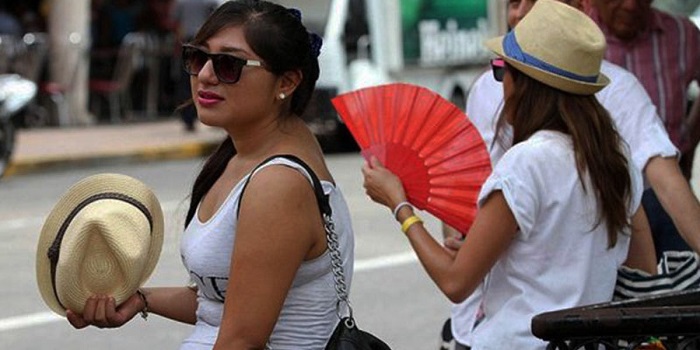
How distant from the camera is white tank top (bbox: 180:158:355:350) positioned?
11.6 ft

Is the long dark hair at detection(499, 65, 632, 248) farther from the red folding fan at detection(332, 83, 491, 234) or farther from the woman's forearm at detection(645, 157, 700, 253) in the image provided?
the woman's forearm at detection(645, 157, 700, 253)

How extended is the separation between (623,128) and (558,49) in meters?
0.94

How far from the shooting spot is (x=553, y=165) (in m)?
3.94

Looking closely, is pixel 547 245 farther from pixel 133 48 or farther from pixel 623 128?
pixel 133 48

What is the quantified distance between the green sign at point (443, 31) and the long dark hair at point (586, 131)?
1681 cm

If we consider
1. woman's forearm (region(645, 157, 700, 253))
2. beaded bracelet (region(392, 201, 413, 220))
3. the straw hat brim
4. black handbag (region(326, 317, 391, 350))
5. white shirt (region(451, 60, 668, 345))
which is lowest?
woman's forearm (region(645, 157, 700, 253))

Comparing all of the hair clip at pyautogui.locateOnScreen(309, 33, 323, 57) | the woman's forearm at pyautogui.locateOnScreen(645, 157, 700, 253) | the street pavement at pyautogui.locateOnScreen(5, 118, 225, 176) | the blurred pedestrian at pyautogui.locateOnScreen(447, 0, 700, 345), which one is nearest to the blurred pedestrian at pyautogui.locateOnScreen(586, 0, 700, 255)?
the blurred pedestrian at pyautogui.locateOnScreen(447, 0, 700, 345)

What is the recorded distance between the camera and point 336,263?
357 cm

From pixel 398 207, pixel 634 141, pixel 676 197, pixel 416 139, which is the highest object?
pixel 416 139

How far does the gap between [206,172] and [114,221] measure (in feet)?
0.83

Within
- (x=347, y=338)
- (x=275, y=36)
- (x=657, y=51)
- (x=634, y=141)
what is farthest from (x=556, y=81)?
(x=657, y=51)

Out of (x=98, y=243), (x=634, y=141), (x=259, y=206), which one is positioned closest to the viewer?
(x=259, y=206)

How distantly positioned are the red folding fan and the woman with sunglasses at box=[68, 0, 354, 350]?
0.43m

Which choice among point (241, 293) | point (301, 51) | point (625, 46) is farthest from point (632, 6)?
point (241, 293)
